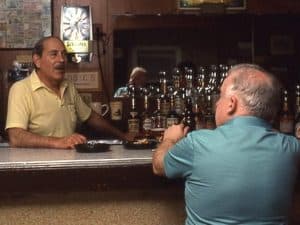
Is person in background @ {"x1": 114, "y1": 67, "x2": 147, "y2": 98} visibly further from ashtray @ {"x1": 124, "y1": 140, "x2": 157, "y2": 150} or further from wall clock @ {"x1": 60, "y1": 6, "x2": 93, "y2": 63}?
ashtray @ {"x1": 124, "y1": 140, "x2": 157, "y2": 150}

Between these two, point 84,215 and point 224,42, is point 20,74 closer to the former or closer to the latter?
point 224,42

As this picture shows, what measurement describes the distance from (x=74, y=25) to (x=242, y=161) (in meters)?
2.63

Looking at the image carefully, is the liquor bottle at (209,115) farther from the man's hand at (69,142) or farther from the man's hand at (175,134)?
the man's hand at (175,134)

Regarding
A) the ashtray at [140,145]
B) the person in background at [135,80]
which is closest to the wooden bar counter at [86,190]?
the ashtray at [140,145]

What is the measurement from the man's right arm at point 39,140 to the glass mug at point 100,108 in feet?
3.63

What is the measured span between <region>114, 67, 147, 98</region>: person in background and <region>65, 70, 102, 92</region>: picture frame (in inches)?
6.6

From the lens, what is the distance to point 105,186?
236 cm

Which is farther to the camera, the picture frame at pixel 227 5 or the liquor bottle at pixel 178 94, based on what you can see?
the picture frame at pixel 227 5

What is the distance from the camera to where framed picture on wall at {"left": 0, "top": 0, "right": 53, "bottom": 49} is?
4.09 meters

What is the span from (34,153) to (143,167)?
1.93ft

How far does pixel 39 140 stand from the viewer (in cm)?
285

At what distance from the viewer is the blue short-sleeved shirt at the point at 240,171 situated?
1684 mm

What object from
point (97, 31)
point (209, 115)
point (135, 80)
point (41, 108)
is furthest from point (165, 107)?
point (97, 31)

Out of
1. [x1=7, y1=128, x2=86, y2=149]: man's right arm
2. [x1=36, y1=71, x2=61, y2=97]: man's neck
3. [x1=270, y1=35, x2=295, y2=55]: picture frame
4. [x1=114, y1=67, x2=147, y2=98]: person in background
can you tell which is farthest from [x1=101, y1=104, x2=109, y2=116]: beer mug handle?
[x1=270, y1=35, x2=295, y2=55]: picture frame
